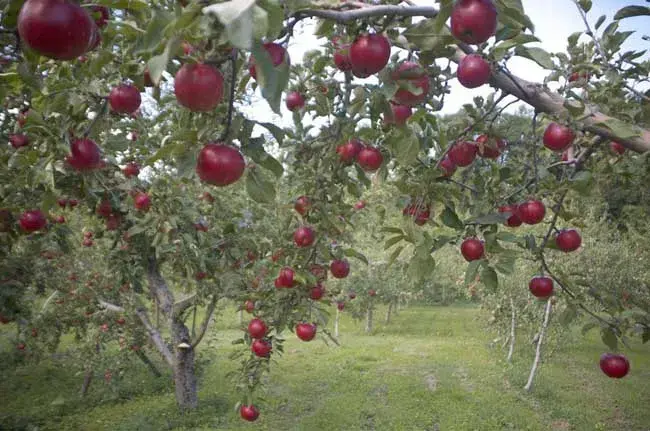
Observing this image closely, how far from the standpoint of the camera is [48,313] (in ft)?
26.0

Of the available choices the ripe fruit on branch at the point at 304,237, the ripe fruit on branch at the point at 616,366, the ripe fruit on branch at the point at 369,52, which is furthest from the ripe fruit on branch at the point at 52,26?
the ripe fruit on branch at the point at 616,366

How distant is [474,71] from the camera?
4.87 feet

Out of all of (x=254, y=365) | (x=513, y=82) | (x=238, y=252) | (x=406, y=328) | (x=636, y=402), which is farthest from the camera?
(x=406, y=328)

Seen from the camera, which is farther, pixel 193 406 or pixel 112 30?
pixel 193 406

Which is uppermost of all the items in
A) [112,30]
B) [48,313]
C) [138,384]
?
[112,30]

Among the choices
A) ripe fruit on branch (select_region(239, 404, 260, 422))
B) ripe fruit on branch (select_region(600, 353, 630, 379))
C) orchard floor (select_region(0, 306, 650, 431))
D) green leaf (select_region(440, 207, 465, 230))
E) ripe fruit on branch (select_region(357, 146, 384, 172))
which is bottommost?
orchard floor (select_region(0, 306, 650, 431))

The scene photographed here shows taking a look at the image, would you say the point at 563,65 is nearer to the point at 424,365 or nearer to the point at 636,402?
the point at 636,402

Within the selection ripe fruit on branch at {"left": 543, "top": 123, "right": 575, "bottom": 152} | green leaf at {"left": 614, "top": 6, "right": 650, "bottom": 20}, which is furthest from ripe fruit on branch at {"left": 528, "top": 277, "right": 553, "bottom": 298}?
green leaf at {"left": 614, "top": 6, "right": 650, "bottom": 20}

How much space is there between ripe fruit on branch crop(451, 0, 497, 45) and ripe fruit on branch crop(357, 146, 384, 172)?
1.03 meters

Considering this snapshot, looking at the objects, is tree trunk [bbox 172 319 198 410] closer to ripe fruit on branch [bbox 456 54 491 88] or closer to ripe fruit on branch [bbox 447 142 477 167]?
ripe fruit on branch [bbox 447 142 477 167]

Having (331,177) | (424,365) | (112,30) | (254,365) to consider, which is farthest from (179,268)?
(424,365)

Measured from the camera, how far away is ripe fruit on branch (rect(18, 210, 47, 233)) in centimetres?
267

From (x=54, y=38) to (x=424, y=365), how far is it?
1150 cm

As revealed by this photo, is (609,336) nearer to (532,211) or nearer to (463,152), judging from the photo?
(532,211)
